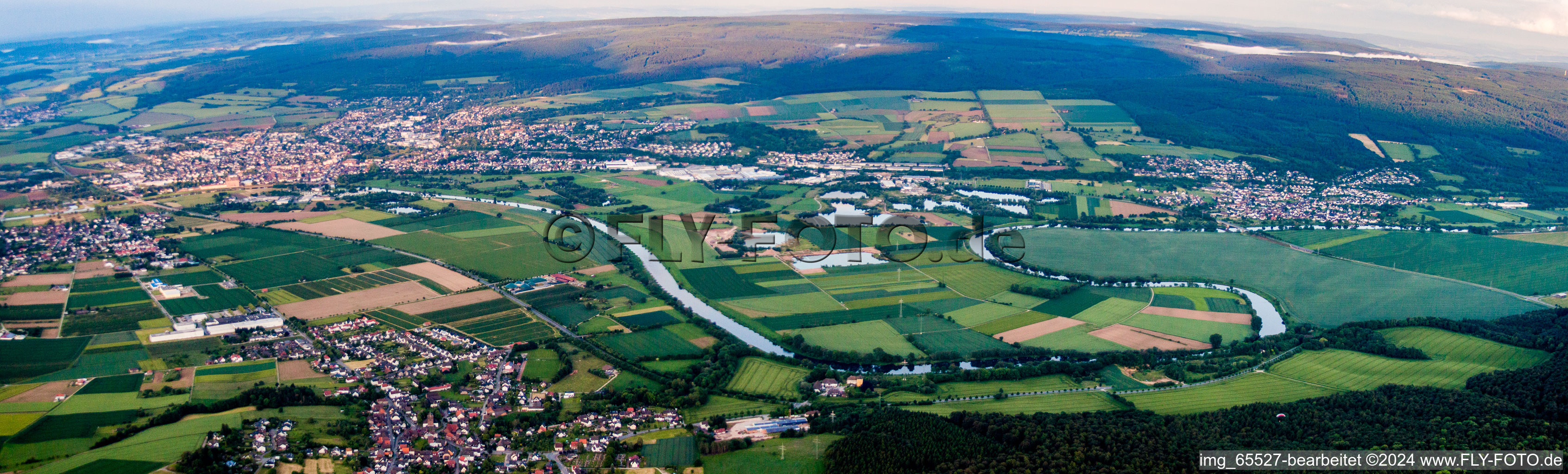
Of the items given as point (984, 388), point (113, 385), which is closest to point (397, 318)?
point (113, 385)

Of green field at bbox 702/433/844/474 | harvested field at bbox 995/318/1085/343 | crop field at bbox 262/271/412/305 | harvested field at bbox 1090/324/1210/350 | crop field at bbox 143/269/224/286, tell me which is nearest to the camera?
green field at bbox 702/433/844/474

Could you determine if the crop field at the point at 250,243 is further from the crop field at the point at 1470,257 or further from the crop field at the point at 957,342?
the crop field at the point at 1470,257

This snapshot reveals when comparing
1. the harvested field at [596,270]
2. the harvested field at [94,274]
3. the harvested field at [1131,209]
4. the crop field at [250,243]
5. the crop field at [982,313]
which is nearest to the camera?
the crop field at [982,313]

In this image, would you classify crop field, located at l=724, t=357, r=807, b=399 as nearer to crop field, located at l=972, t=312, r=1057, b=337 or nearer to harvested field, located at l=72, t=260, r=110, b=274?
crop field, located at l=972, t=312, r=1057, b=337

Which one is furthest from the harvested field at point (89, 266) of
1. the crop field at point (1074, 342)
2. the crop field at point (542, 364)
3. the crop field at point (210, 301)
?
the crop field at point (1074, 342)

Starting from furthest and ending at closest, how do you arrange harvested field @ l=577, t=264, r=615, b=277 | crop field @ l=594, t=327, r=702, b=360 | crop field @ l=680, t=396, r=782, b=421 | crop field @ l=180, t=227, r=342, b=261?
1. crop field @ l=180, t=227, r=342, b=261
2. harvested field @ l=577, t=264, r=615, b=277
3. crop field @ l=594, t=327, r=702, b=360
4. crop field @ l=680, t=396, r=782, b=421

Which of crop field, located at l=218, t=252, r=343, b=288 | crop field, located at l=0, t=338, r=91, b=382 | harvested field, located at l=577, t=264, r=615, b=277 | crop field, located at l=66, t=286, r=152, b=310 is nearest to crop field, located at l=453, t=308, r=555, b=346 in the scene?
harvested field, located at l=577, t=264, r=615, b=277
